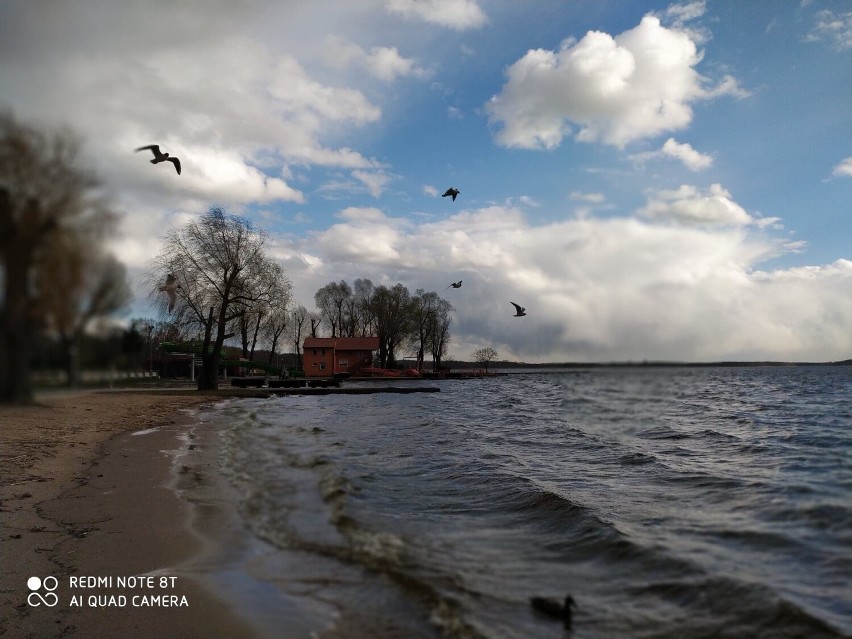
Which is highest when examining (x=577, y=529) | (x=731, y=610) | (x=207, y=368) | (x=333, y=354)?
(x=207, y=368)

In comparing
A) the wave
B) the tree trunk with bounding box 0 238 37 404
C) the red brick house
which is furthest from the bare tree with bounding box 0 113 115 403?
the red brick house

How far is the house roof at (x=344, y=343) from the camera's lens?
3844 inches

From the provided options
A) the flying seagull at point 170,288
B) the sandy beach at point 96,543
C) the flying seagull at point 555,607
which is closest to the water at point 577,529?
the flying seagull at point 555,607

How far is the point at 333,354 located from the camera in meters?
97.6

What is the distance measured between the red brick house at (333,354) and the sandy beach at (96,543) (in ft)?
Answer: 260

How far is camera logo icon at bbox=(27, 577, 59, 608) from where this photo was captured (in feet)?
22.1

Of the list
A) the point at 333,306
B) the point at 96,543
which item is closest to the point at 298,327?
the point at 333,306

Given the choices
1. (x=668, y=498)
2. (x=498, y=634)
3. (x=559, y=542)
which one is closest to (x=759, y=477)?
(x=668, y=498)

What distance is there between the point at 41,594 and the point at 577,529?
8594mm

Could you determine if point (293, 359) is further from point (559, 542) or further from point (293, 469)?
point (559, 542)

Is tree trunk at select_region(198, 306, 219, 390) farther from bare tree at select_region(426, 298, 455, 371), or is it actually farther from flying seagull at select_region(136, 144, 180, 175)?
bare tree at select_region(426, 298, 455, 371)

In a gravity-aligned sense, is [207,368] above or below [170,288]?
below

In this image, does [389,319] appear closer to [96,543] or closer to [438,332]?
[438,332]

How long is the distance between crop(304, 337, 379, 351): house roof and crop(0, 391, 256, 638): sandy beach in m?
79.4
